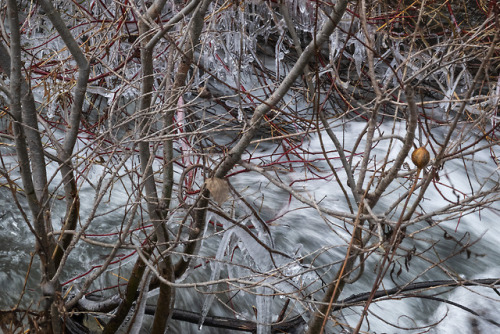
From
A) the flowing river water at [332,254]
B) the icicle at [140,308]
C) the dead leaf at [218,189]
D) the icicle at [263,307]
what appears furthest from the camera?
the flowing river water at [332,254]

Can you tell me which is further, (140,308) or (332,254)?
(332,254)

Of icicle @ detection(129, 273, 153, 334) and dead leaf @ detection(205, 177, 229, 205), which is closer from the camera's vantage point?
dead leaf @ detection(205, 177, 229, 205)

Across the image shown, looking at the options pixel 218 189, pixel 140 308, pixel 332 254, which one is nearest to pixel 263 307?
pixel 140 308

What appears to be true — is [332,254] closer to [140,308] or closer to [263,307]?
[263,307]

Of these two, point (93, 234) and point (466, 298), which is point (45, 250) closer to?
point (93, 234)

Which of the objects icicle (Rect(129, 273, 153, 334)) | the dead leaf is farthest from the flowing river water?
the dead leaf

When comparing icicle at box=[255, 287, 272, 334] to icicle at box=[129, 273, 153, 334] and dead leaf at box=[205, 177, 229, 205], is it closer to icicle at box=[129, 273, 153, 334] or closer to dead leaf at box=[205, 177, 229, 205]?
icicle at box=[129, 273, 153, 334]

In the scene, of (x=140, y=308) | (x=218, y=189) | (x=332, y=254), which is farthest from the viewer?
(x=332, y=254)

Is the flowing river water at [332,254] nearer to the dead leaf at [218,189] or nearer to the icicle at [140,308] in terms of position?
the icicle at [140,308]

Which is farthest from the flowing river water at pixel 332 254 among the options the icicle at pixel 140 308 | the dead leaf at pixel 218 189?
the dead leaf at pixel 218 189

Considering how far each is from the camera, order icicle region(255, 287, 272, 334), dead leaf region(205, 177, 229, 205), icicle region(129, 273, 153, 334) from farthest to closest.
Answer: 1. icicle region(255, 287, 272, 334)
2. icicle region(129, 273, 153, 334)
3. dead leaf region(205, 177, 229, 205)

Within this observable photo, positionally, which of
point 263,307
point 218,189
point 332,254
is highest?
point 332,254

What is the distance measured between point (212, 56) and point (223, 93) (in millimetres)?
1021

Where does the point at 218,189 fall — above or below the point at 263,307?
above
